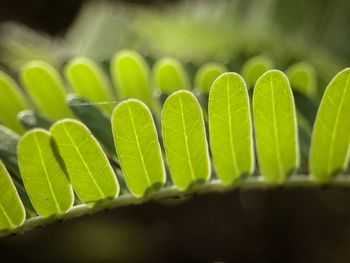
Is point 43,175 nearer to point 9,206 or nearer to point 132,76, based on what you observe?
point 9,206

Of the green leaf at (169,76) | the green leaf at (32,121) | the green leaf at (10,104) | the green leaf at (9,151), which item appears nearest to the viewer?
the green leaf at (9,151)

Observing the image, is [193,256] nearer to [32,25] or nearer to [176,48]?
[176,48]

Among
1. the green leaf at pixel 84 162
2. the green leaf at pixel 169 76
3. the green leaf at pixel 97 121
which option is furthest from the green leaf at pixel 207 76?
the green leaf at pixel 84 162

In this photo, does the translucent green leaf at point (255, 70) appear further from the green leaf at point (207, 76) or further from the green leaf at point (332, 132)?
the green leaf at point (332, 132)

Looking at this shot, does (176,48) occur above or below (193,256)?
above

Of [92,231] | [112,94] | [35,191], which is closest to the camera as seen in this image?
[35,191]

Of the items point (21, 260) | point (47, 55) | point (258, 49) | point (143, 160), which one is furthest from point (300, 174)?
point (21, 260)

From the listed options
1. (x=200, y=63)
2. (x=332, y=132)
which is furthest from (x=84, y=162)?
(x=200, y=63)
